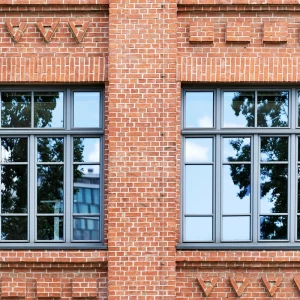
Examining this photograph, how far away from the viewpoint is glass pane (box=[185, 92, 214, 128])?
9125mm

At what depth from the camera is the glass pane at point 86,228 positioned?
9070 mm

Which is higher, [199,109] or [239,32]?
[239,32]

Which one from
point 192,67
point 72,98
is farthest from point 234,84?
point 72,98

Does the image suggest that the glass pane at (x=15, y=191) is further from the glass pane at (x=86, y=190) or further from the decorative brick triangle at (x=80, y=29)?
the decorative brick triangle at (x=80, y=29)

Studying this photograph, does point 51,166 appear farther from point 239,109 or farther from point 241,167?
point 239,109

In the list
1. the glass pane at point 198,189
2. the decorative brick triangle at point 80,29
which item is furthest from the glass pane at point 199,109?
the decorative brick triangle at point 80,29

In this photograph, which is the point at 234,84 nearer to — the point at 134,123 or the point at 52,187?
the point at 134,123

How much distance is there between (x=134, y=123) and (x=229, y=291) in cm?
279

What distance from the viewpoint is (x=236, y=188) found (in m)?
9.10

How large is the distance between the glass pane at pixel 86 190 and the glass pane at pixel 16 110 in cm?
107

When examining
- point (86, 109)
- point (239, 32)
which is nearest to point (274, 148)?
point (239, 32)

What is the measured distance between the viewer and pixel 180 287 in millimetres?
8805

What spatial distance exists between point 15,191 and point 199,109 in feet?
9.95

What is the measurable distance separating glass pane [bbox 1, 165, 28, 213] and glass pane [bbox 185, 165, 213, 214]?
2438 millimetres
